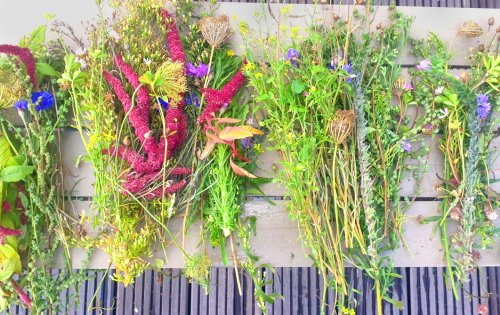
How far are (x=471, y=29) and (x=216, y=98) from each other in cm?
94

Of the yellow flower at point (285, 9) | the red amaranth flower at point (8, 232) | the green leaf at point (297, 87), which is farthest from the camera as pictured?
the yellow flower at point (285, 9)

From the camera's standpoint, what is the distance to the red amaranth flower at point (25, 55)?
3.69 ft

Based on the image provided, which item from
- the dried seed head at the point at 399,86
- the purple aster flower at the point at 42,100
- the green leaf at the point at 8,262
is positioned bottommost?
the green leaf at the point at 8,262

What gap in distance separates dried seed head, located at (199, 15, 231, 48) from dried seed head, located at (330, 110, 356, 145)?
17.7 inches

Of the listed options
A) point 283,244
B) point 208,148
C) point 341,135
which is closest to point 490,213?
point 341,135

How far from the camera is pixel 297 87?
47.6 inches

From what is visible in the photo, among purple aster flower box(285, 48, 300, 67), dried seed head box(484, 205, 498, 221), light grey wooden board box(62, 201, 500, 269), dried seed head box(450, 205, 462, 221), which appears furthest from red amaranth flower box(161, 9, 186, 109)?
dried seed head box(484, 205, 498, 221)

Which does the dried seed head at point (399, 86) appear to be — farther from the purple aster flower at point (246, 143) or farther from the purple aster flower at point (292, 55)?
the purple aster flower at point (246, 143)

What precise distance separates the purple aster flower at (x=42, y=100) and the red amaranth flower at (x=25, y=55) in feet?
0.14

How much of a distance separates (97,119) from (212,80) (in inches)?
15.3

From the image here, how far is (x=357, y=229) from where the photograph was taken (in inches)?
49.8

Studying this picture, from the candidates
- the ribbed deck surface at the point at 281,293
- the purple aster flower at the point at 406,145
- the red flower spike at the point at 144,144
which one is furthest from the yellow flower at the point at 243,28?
the ribbed deck surface at the point at 281,293

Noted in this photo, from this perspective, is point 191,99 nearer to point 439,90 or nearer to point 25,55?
point 25,55

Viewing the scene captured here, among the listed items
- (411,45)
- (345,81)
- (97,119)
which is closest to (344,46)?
(345,81)
